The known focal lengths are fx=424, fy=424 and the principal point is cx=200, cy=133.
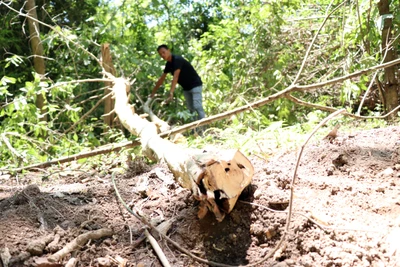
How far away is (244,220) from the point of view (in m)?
2.18

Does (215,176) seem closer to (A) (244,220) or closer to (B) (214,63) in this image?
(A) (244,220)

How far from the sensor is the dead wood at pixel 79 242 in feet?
6.44

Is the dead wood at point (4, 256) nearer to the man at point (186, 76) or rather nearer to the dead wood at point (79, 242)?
the dead wood at point (79, 242)

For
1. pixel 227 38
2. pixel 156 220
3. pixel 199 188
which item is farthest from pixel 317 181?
pixel 227 38

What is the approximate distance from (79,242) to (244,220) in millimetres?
829

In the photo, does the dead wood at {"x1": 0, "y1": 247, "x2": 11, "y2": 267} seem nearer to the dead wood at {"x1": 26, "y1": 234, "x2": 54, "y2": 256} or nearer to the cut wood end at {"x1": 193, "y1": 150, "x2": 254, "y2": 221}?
the dead wood at {"x1": 26, "y1": 234, "x2": 54, "y2": 256}

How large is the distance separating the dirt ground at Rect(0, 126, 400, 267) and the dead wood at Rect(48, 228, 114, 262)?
0.01 m

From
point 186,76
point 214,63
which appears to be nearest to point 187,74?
point 186,76

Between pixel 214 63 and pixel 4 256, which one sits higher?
pixel 4 256

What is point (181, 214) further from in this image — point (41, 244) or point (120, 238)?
point (41, 244)

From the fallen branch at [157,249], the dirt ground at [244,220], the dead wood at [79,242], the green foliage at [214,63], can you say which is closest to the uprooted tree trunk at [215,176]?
the dirt ground at [244,220]

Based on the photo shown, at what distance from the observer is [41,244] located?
2029 mm

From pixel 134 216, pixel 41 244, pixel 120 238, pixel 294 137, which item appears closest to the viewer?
pixel 41 244

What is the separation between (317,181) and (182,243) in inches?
35.4
